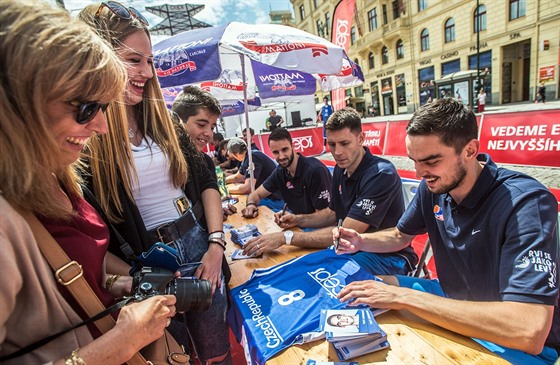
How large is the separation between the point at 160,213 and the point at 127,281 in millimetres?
422

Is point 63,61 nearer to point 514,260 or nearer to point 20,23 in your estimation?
point 20,23

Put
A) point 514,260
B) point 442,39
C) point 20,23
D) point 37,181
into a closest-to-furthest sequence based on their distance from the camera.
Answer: point 20,23
point 37,181
point 514,260
point 442,39

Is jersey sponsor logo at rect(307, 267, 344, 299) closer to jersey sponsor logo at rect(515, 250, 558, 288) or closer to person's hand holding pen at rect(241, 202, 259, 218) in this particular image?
jersey sponsor logo at rect(515, 250, 558, 288)

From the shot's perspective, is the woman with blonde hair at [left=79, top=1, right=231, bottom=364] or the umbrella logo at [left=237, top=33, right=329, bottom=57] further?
the umbrella logo at [left=237, top=33, right=329, bottom=57]

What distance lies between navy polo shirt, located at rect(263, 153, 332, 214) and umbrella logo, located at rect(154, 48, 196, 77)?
5.33ft

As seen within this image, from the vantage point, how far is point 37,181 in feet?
2.48

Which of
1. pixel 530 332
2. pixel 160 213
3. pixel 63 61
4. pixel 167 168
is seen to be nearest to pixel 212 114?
pixel 167 168

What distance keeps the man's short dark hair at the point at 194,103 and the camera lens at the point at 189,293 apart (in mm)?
1558

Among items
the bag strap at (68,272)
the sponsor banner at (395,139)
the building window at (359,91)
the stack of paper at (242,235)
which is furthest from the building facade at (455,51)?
the bag strap at (68,272)

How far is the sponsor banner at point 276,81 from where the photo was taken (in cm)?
512

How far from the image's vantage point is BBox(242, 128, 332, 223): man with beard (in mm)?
3447

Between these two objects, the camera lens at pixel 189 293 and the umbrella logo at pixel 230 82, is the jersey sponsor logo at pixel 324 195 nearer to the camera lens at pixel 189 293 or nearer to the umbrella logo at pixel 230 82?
the camera lens at pixel 189 293

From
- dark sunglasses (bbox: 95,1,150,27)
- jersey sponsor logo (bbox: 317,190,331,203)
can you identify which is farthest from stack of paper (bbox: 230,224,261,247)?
dark sunglasses (bbox: 95,1,150,27)

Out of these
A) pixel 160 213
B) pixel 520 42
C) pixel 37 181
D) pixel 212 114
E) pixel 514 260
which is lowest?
pixel 514 260
